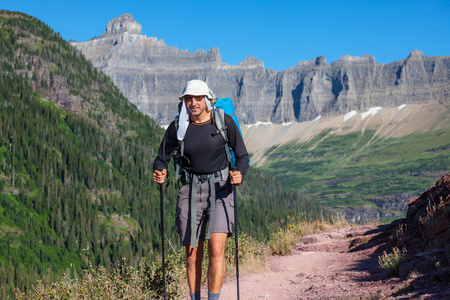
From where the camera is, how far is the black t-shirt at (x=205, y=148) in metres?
7.98

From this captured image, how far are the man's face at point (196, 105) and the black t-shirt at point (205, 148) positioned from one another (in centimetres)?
21

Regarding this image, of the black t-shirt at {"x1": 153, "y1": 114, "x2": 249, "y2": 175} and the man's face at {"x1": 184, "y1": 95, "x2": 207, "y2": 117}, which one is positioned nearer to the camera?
the black t-shirt at {"x1": 153, "y1": 114, "x2": 249, "y2": 175}

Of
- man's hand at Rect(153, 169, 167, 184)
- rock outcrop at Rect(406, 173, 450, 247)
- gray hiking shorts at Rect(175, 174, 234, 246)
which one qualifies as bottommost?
rock outcrop at Rect(406, 173, 450, 247)

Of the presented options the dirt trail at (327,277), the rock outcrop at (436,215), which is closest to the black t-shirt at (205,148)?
the dirt trail at (327,277)

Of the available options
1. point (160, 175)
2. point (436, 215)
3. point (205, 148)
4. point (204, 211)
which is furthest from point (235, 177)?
point (436, 215)

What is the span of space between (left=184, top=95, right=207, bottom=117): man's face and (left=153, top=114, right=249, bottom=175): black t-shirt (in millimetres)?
209

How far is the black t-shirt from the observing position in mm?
7984

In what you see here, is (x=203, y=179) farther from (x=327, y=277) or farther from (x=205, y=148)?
(x=327, y=277)

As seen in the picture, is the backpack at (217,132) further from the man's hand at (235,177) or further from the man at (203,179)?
the man's hand at (235,177)

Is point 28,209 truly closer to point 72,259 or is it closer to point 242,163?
point 72,259

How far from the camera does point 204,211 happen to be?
26.5 feet

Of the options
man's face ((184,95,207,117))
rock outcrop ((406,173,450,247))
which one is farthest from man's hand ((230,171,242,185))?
rock outcrop ((406,173,450,247))

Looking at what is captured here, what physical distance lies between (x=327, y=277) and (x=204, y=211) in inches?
173

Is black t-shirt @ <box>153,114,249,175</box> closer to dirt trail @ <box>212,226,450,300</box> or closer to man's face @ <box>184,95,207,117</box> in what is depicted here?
man's face @ <box>184,95,207,117</box>
